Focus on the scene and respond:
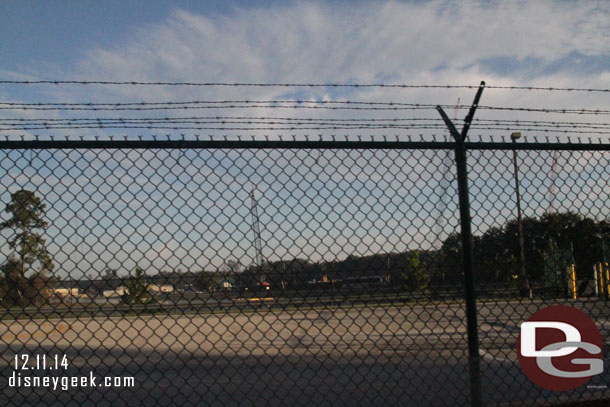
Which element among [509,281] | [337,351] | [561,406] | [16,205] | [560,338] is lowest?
[337,351]

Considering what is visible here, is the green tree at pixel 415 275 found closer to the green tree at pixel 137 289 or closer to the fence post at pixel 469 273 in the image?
the fence post at pixel 469 273

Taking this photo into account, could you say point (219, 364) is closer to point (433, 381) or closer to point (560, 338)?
point (433, 381)

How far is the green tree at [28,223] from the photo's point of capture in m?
2.77

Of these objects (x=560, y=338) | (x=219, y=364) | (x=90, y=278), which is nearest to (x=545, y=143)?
(x=560, y=338)

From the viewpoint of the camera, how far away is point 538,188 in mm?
3529

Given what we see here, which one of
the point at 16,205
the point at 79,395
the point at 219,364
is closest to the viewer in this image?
the point at 16,205

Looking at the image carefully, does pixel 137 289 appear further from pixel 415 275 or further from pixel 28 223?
pixel 415 275

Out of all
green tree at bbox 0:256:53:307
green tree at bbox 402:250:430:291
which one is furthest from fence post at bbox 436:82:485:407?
green tree at bbox 0:256:53:307

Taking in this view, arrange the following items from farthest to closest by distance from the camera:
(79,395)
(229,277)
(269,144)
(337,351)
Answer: (337,351) < (79,395) < (229,277) < (269,144)

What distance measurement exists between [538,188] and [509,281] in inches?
43.0

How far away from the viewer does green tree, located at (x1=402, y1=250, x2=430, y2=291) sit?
12.1 ft

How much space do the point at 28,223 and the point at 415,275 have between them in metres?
2.92

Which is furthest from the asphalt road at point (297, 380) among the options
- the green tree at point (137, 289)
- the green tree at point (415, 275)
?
the green tree at point (415, 275)

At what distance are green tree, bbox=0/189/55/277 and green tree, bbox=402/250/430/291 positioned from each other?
2.46 m
